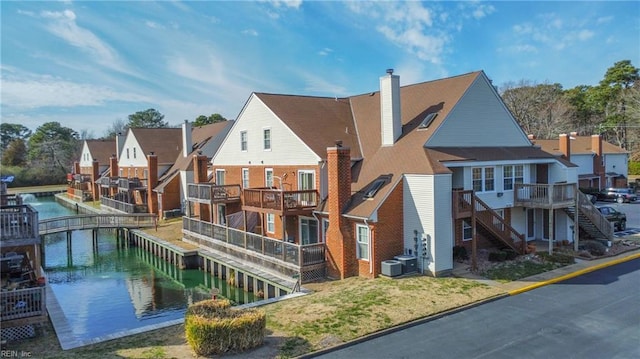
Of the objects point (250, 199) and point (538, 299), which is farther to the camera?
Result: point (250, 199)

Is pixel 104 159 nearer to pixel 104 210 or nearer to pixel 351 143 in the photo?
pixel 104 210

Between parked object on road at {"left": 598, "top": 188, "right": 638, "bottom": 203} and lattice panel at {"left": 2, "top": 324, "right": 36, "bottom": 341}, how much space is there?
4720cm

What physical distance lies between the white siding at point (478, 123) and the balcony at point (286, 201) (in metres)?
6.14

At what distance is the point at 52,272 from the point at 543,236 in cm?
2958

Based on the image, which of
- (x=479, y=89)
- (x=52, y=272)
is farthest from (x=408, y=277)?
(x=52, y=272)

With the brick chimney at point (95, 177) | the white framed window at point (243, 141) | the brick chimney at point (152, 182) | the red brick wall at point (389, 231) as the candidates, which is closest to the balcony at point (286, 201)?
the red brick wall at point (389, 231)

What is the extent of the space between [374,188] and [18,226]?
1300 cm

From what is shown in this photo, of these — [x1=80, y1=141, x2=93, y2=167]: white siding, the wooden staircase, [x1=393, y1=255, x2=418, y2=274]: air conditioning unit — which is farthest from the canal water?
[x1=80, y1=141, x2=93, y2=167]: white siding

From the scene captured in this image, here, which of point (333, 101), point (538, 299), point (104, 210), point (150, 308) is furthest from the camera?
point (104, 210)

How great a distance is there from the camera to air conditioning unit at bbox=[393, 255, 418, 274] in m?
18.2

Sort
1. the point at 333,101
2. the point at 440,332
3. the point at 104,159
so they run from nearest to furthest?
the point at 440,332, the point at 333,101, the point at 104,159

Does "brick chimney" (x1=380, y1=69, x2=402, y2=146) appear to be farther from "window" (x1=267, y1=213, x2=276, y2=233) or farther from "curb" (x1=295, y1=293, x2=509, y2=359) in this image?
"curb" (x1=295, y1=293, x2=509, y2=359)

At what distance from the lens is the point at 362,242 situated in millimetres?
18906

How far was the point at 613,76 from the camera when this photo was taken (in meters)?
67.7
